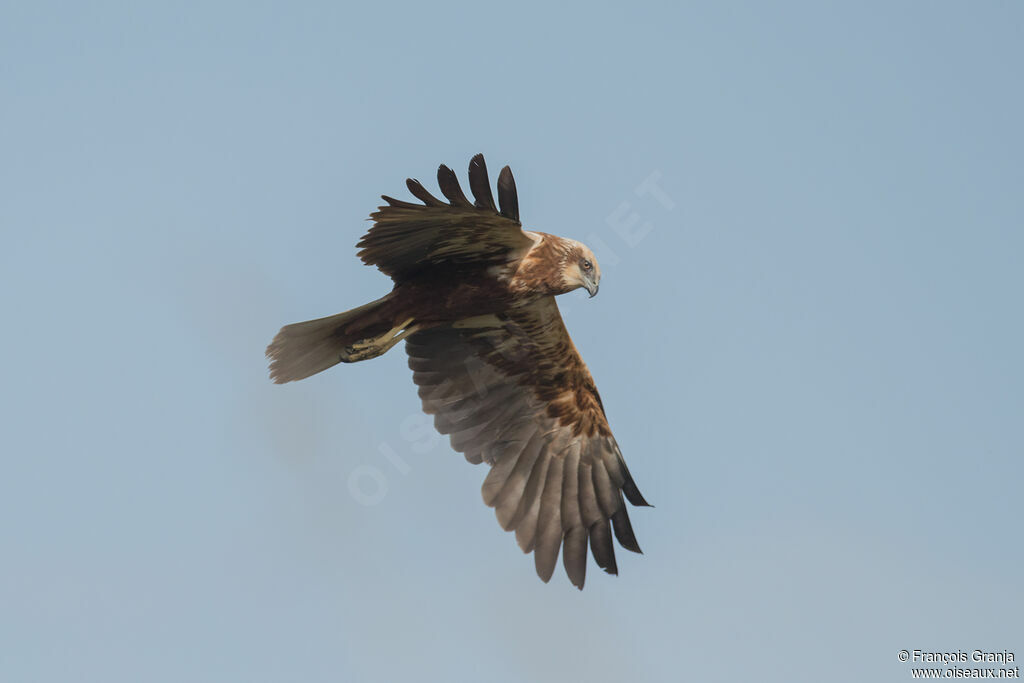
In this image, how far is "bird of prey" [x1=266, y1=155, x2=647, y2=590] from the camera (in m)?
10.2

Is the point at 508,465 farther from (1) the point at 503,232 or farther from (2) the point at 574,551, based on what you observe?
(1) the point at 503,232

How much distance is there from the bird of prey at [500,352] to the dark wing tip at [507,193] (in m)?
0.01

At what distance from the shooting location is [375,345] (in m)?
11.0

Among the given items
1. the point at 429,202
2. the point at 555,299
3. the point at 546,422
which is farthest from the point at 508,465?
the point at 429,202

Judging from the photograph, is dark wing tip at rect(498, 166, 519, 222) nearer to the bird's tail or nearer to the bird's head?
the bird's head

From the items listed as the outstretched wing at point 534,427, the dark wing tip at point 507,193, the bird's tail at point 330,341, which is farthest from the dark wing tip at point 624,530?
the dark wing tip at point 507,193

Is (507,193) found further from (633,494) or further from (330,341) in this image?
(633,494)

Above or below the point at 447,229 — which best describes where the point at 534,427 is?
below

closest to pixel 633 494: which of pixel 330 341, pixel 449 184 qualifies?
pixel 330 341

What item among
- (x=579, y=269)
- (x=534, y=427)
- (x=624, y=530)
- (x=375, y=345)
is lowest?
(x=624, y=530)

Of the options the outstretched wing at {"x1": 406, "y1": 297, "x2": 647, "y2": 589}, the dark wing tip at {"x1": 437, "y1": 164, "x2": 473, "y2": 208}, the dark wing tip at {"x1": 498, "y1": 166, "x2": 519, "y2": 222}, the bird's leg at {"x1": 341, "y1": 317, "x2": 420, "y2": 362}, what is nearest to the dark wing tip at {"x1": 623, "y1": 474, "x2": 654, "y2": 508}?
the outstretched wing at {"x1": 406, "y1": 297, "x2": 647, "y2": 589}

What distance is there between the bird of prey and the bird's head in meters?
0.01

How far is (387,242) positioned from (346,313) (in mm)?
869

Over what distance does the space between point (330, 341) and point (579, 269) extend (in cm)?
237
